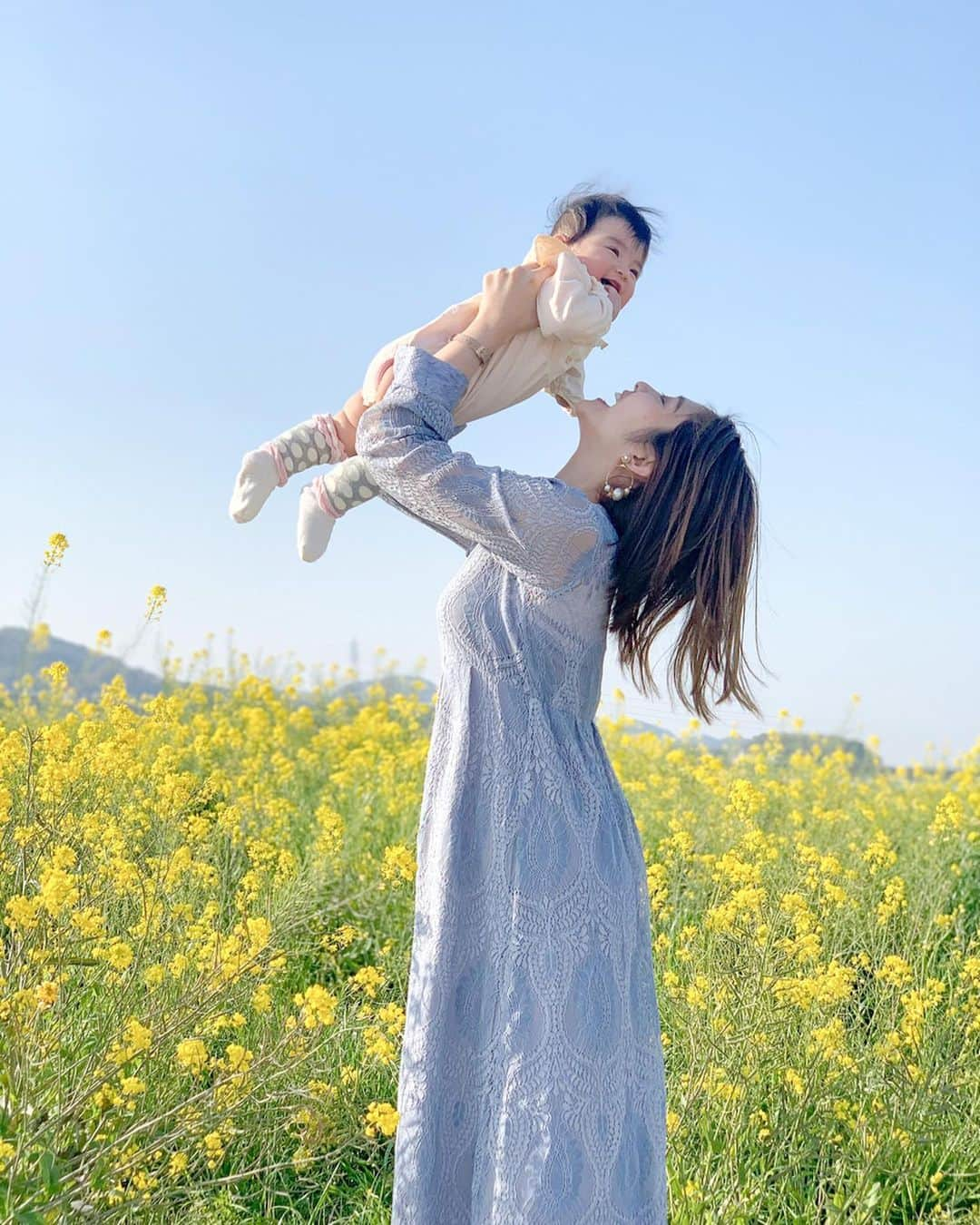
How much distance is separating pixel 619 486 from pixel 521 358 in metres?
0.26

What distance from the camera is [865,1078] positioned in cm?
286

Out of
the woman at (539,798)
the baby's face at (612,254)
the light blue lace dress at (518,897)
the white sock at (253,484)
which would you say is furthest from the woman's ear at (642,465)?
the white sock at (253,484)

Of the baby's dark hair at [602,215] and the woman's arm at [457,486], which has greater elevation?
the baby's dark hair at [602,215]

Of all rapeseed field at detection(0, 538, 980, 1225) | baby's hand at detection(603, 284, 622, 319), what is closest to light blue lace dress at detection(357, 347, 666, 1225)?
rapeseed field at detection(0, 538, 980, 1225)

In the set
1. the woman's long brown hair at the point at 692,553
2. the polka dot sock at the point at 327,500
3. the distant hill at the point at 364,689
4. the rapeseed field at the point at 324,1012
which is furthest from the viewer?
the distant hill at the point at 364,689

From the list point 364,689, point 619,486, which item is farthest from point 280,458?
point 364,689

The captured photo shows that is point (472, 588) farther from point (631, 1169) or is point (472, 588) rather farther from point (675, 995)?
point (675, 995)

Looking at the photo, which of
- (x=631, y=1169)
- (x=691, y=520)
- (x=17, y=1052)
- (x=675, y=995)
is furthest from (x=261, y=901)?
(x=691, y=520)

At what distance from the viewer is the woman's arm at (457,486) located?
190 cm

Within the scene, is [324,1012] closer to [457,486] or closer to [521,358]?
[457,486]

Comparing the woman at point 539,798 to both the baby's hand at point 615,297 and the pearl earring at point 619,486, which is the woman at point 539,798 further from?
A: the baby's hand at point 615,297

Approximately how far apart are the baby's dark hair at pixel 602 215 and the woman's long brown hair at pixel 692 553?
484 mm

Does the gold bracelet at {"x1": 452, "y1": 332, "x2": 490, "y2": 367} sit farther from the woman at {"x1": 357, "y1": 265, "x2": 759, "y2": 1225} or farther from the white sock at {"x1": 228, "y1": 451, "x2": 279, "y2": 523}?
the white sock at {"x1": 228, "y1": 451, "x2": 279, "y2": 523}

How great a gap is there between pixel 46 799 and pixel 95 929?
113 cm
